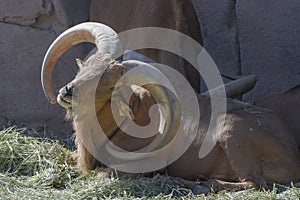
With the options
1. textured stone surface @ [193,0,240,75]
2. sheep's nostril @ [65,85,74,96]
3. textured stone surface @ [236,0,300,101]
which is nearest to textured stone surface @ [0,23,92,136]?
textured stone surface @ [193,0,240,75]

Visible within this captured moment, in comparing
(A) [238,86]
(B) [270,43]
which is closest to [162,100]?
(A) [238,86]

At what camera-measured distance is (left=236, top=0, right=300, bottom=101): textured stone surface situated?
712 cm

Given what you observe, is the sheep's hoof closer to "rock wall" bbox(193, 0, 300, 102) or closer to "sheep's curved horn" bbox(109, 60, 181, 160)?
"sheep's curved horn" bbox(109, 60, 181, 160)

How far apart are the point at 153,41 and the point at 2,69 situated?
1.43 meters

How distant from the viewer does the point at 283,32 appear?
7.16 metres

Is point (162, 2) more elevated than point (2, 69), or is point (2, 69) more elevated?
point (162, 2)

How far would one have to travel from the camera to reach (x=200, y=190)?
544 cm

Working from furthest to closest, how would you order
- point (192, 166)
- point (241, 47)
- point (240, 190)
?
point (241, 47) → point (192, 166) → point (240, 190)

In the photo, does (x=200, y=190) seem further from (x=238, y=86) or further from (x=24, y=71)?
(x=24, y=71)

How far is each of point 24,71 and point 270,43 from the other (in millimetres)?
2075

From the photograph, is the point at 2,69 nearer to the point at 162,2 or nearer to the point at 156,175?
the point at 162,2

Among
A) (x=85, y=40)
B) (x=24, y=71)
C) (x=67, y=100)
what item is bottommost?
(x=24, y=71)

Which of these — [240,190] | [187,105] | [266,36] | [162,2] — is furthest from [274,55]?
[240,190]

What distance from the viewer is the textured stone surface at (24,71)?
7.46m
